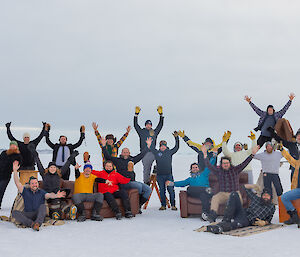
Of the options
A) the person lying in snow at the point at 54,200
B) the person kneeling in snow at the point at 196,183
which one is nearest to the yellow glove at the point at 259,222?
the person kneeling in snow at the point at 196,183

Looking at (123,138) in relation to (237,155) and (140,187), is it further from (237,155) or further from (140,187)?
(237,155)

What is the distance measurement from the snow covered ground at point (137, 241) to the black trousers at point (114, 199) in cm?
45

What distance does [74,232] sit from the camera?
692cm

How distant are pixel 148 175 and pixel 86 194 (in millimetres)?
2046

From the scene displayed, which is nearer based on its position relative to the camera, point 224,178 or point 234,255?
point 234,255

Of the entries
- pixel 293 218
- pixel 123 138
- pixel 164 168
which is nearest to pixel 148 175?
pixel 164 168

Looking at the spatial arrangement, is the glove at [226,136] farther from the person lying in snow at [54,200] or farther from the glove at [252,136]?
the person lying in snow at [54,200]

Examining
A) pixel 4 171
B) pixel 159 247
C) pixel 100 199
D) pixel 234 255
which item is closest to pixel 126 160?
pixel 100 199

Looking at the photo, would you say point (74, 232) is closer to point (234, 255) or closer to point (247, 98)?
point (234, 255)

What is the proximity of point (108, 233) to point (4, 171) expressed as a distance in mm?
3728

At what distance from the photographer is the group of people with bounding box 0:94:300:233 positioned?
7324mm

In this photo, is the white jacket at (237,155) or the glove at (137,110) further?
the glove at (137,110)

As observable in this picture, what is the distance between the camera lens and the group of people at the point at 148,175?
7.32 meters

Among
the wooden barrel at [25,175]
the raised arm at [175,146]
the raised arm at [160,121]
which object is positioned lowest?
the wooden barrel at [25,175]
